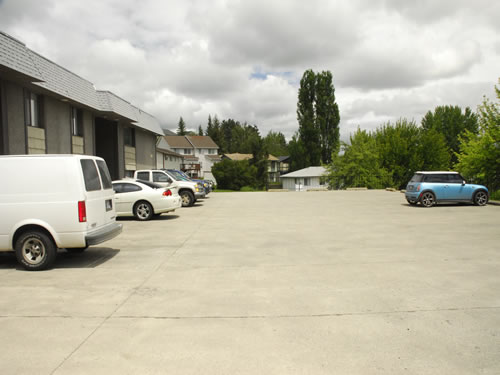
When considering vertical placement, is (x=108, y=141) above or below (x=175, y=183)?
above

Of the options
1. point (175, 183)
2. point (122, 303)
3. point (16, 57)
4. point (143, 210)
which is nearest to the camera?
point (122, 303)

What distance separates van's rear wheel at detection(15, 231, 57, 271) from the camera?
7.47 metres

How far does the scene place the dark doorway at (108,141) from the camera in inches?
1096

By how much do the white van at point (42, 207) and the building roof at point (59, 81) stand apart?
26.0 ft

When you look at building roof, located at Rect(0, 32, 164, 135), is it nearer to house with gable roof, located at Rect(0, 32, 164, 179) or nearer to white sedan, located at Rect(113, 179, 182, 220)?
house with gable roof, located at Rect(0, 32, 164, 179)

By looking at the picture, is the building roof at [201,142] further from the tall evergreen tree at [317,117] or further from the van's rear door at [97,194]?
the van's rear door at [97,194]

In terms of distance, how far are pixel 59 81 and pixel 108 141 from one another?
928 centimetres

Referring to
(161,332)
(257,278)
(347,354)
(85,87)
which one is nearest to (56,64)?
(85,87)

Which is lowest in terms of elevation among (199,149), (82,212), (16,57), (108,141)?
(82,212)

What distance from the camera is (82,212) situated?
7484mm

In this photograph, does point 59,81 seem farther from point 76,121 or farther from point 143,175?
point 143,175

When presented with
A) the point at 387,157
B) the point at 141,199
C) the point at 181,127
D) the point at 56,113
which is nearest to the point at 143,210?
the point at 141,199

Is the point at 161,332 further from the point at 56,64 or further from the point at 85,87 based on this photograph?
the point at 85,87

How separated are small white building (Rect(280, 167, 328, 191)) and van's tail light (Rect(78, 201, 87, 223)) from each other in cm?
5894
